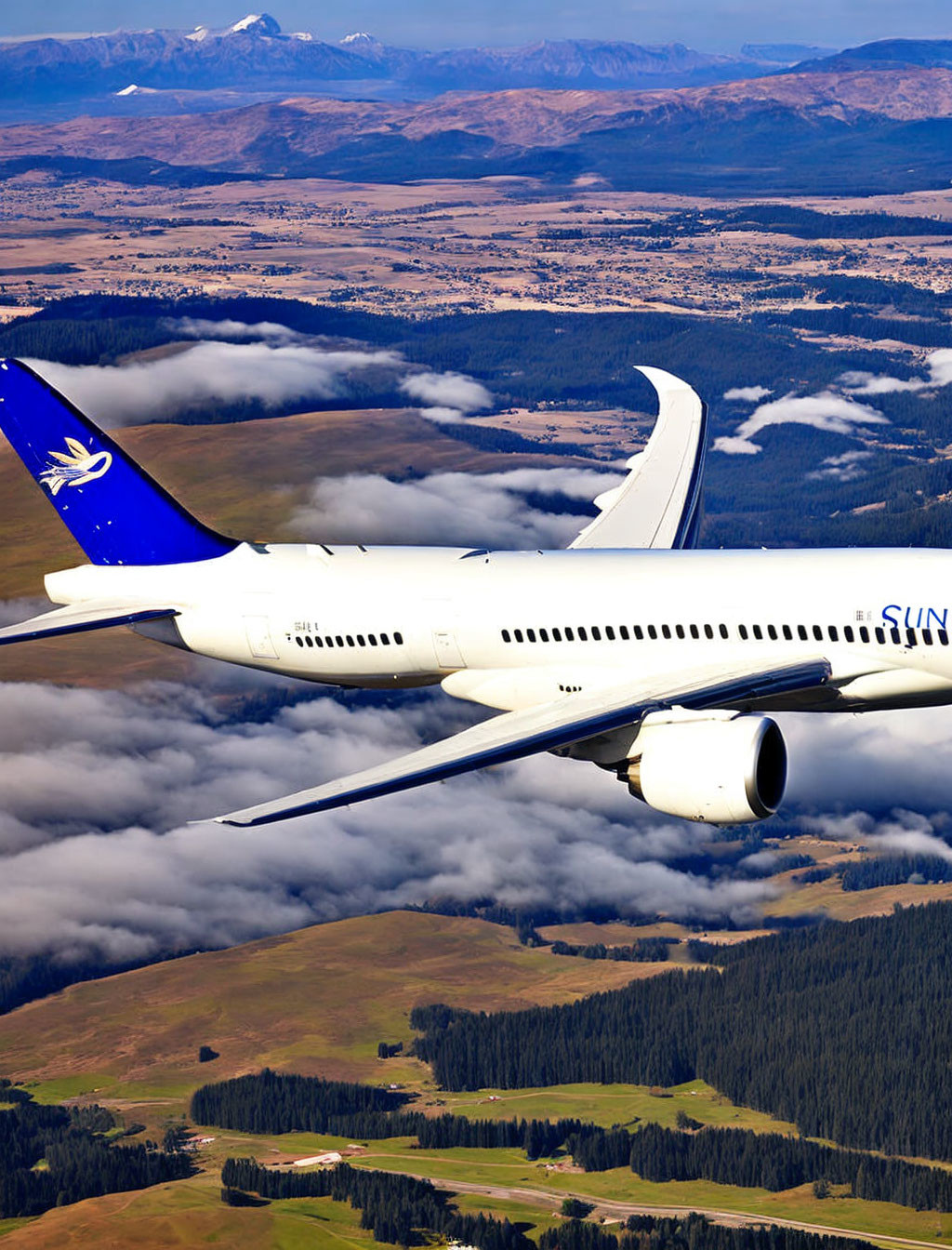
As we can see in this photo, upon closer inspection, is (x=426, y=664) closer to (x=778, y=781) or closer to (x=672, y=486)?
(x=778, y=781)

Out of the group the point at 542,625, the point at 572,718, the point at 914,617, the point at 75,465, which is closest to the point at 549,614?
the point at 542,625

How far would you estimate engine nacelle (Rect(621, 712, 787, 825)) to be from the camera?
5675cm

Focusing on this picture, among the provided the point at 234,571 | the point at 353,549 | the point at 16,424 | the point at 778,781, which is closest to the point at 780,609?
the point at 778,781

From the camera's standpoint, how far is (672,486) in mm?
Answer: 89562

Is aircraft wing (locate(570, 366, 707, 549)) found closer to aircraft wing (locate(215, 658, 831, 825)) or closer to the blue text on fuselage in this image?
aircraft wing (locate(215, 658, 831, 825))

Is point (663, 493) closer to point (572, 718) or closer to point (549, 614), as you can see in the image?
point (549, 614)

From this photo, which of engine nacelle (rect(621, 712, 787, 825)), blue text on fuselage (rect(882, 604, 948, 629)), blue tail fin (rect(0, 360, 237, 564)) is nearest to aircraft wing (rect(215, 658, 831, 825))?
engine nacelle (rect(621, 712, 787, 825))

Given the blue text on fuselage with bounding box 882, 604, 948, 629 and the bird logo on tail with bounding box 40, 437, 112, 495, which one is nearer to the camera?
the blue text on fuselage with bounding box 882, 604, 948, 629

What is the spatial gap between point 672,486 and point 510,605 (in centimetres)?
2392

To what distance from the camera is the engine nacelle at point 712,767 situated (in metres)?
56.8

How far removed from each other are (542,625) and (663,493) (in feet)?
78.2

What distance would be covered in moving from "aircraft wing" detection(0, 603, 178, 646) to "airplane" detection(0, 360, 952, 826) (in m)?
0.15

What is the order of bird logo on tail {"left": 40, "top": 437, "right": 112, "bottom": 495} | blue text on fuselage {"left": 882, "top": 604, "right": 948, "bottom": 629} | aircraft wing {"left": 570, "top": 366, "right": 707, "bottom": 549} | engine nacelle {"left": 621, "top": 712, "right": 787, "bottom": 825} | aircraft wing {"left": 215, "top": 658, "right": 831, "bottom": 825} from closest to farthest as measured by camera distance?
aircraft wing {"left": 215, "top": 658, "right": 831, "bottom": 825} < engine nacelle {"left": 621, "top": 712, "right": 787, "bottom": 825} < blue text on fuselage {"left": 882, "top": 604, "right": 948, "bottom": 629} < bird logo on tail {"left": 40, "top": 437, "right": 112, "bottom": 495} < aircraft wing {"left": 570, "top": 366, "right": 707, "bottom": 549}

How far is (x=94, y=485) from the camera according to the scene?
3086 inches
